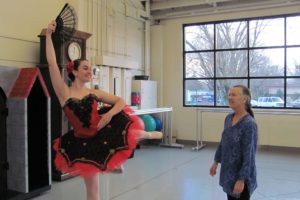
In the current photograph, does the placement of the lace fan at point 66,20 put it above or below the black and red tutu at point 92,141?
above

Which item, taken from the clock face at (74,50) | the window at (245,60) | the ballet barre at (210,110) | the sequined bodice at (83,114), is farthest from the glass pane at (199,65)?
the sequined bodice at (83,114)

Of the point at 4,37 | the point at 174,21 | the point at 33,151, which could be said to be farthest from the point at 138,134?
the point at 174,21

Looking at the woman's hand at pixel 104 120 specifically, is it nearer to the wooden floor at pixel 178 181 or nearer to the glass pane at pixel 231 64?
the wooden floor at pixel 178 181

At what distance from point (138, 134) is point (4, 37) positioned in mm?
3313

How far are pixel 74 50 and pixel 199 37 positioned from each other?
169 inches

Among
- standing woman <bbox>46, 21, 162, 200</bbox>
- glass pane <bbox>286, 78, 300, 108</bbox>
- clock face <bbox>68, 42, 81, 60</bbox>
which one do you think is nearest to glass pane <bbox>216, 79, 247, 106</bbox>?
glass pane <bbox>286, 78, 300, 108</bbox>

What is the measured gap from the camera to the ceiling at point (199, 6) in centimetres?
756

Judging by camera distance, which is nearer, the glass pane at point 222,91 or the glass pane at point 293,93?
the glass pane at point 293,93

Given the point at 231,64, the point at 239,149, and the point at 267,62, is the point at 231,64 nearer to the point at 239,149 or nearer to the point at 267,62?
the point at 267,62

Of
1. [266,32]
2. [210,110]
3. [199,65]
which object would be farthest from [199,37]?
[210,110]

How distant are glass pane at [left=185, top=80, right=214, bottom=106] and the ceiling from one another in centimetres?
177

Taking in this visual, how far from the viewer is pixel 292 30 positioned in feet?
24.6

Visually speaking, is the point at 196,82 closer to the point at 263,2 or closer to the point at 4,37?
the point at 263,2

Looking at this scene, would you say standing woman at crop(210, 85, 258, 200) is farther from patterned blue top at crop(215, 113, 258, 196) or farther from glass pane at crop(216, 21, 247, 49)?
glass pane at crop(216, 21, 247, 49)
